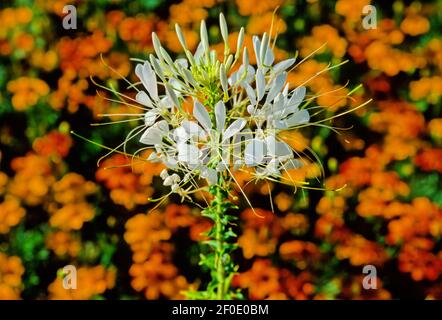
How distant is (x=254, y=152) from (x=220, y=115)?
8 cm

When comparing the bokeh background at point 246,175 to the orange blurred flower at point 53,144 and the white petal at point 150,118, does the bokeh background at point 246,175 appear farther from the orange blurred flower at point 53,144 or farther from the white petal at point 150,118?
the white petal at point 150,118

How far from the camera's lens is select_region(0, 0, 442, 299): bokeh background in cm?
214

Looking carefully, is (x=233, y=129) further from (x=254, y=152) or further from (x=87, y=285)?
(x=87, y=285)

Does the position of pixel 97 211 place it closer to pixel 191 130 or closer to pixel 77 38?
pixel 77 38

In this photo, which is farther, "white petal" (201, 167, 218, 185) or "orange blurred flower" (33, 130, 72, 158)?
"orange blurred flower" (33, 130, 72, 158)

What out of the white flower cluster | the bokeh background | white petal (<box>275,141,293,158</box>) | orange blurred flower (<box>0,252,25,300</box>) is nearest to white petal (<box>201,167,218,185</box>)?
the white flower cluster

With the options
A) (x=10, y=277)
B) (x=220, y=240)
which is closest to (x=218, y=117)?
(x=220, y=240)

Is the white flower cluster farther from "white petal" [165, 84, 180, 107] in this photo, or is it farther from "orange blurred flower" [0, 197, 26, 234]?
"orange blurred flower" [0, 197, 26, 234]

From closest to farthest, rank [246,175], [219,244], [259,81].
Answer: [259,81]
[219,244]
[246,175]

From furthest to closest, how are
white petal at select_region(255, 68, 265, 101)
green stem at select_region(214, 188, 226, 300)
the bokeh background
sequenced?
the bokeh background
green stem at select_region(214, 188, 226, 300)
white petal at select_region(255, 68, 265, 101)

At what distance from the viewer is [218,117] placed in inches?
42.3

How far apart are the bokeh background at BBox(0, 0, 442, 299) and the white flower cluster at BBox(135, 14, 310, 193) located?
1019 mm

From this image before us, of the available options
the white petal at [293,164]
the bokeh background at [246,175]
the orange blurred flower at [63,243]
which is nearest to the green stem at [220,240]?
the white petal at [293,164]

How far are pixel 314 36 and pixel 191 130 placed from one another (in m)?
1.23
